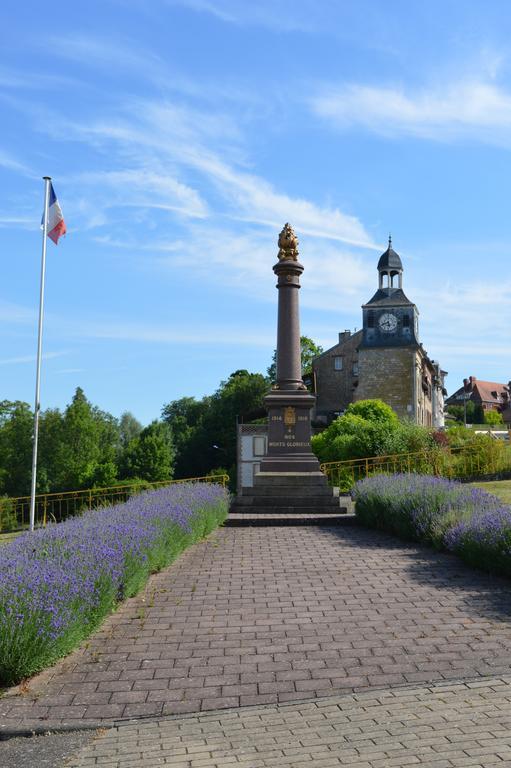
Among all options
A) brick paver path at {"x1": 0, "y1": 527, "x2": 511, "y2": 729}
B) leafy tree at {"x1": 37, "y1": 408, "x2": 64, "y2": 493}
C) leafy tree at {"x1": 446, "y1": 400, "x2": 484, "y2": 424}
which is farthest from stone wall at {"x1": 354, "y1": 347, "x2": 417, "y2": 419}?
leafy tree at {"x1": 446, "y1": 400, "x2": 484, "y2": 424}

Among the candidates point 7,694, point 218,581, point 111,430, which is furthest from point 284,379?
point 111,430

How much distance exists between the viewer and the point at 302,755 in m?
3.65

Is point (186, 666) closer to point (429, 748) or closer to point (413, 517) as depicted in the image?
point (429, 748)

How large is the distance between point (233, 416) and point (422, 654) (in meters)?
51.6

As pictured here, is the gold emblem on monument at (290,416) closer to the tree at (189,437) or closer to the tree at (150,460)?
the tree at (150,460)

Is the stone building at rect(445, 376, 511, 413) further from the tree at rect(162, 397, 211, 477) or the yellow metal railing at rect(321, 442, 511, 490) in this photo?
the yellow metal railing at rect(321, 442, 511, 490)

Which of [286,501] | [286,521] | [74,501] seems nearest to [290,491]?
[286,501]

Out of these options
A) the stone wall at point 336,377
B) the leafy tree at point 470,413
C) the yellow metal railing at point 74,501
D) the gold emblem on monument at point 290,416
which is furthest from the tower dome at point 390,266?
the leafy tree at point 470,413

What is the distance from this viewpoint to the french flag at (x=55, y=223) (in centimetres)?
1513

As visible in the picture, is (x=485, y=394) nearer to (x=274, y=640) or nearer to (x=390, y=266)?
(x=390, y=266)

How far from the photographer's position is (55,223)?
15.2 meters

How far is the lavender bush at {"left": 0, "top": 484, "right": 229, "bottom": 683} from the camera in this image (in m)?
4.73

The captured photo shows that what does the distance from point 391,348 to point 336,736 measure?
4963cm

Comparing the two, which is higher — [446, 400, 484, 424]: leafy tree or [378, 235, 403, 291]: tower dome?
[378, 235, 403, 291]: tower dome
